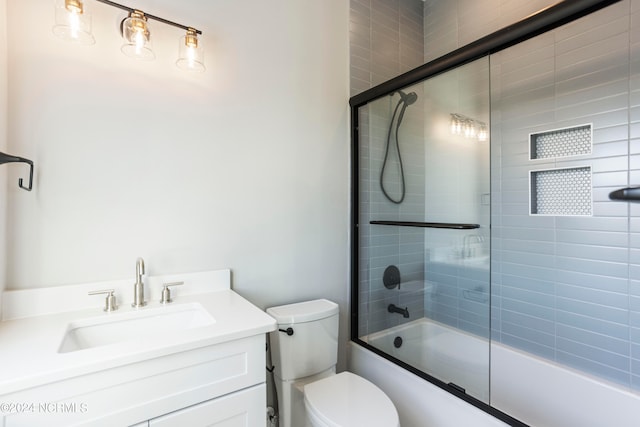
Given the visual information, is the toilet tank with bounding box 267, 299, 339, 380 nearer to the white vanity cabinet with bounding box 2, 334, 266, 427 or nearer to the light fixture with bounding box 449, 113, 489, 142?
the white vanity cabinet with bounding box 2, 334, 266, 427

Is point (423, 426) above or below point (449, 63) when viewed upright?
below

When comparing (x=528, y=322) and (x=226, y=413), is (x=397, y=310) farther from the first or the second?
(x=226, y=413)

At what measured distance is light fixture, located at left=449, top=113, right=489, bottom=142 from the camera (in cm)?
179

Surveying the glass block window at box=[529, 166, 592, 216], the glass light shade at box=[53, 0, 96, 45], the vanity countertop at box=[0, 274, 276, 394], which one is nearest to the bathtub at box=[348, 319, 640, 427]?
the glass block window at box=[529, 166, 592, 216]

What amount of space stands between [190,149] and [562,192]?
1977mm

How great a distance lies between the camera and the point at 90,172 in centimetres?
125

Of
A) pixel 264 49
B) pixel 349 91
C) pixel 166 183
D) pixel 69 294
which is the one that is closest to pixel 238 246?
pixel 166 183

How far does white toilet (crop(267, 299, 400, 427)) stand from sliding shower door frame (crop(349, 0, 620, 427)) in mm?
355

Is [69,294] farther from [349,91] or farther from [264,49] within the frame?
[349,91]

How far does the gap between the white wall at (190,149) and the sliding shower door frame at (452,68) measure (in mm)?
75

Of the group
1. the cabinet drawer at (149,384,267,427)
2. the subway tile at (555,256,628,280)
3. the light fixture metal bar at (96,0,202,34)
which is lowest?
the cabinet drawer at (149,384,267,427)

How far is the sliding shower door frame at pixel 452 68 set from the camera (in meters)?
1.09

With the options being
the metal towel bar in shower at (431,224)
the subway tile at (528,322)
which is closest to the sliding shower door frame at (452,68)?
the metal towel bar in shower at (431,224)

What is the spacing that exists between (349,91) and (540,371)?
6.35ft
